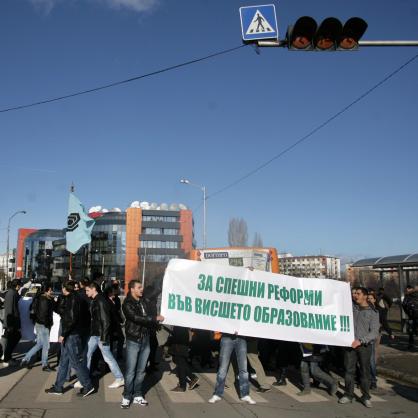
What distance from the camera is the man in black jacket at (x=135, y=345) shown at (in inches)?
273

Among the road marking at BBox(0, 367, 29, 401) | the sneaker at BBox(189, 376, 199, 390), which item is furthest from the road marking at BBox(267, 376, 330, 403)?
the road marking at BBox(0, 367, 29, 401)

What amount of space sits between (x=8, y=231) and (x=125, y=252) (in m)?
65.0

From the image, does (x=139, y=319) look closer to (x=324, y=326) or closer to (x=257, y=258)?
(x=324, y=326)

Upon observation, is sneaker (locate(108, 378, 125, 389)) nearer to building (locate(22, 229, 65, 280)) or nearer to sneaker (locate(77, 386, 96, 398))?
sneaker (locate(77, 386, 96, 398))

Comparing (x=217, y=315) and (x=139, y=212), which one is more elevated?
(x=139, y=212)

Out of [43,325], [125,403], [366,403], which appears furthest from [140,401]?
[43,325]

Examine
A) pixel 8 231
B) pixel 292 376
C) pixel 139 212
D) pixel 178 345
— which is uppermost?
pixel 139 212

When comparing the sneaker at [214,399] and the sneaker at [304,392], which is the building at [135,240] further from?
the sneaker at [214,399]

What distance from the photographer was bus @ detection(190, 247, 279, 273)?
46.4ft

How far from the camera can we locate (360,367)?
7625 mm

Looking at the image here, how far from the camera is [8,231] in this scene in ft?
172

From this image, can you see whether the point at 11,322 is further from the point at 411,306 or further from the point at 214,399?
the point at 411,306

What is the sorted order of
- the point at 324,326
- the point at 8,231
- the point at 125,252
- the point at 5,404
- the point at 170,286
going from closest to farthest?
the point at 5,404, the point at 170,286, the point at 324,326, the point at 8,231, the point at 125,252

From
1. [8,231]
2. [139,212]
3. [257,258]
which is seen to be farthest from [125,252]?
[257,258]
